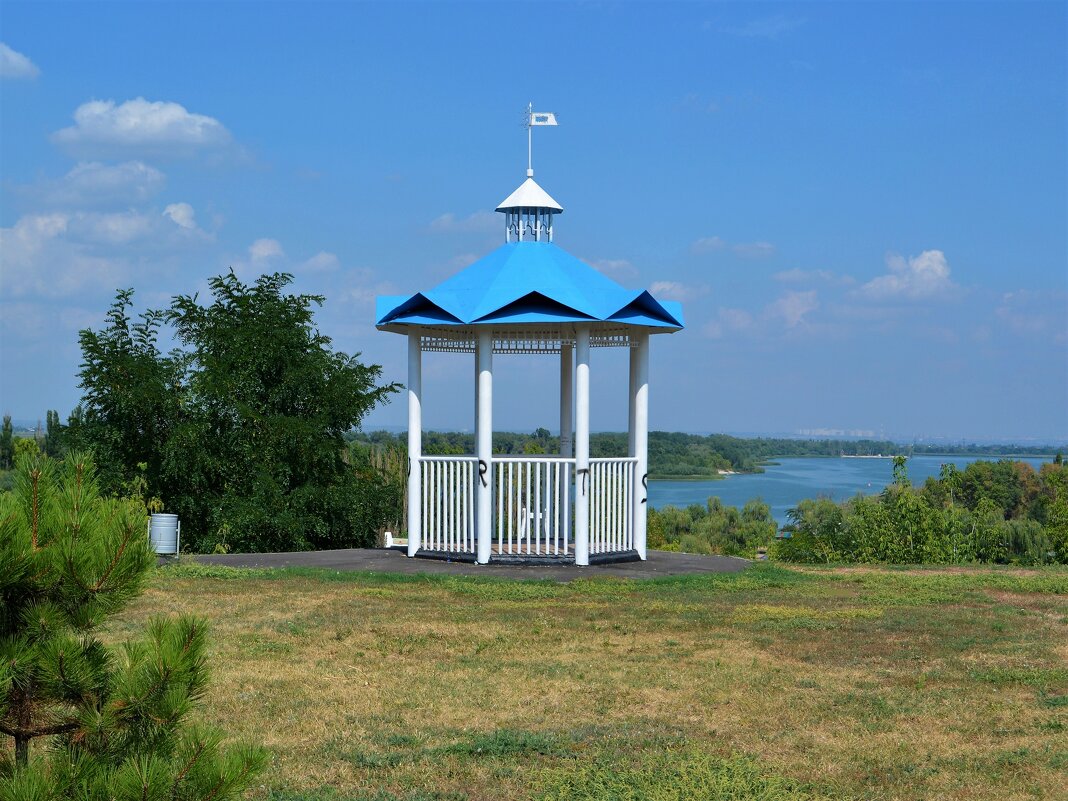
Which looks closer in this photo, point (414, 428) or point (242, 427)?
point (414, 428)

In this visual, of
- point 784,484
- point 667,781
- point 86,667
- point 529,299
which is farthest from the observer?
point 784,484

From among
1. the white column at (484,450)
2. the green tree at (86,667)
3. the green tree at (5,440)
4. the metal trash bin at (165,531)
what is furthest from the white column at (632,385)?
the green tree at (5,440)

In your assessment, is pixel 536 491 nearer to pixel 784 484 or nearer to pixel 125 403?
pixel 125 403

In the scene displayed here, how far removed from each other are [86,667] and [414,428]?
9954 millimetres

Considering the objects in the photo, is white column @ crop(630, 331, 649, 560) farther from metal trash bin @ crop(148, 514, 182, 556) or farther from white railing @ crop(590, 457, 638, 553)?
metal trash bin @ crop(148, 514, 182, 556)

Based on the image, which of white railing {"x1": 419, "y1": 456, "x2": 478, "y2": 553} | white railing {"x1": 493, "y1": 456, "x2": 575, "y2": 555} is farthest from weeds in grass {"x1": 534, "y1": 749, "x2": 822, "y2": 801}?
white railing {"x1": 419, "y1": 456, "x2": 478, "y2": 553}

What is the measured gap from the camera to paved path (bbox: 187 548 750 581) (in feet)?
41.1

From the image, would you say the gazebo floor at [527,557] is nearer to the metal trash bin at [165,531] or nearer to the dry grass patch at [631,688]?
the dry grass patch at [631,688]

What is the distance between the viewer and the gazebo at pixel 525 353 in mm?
12875

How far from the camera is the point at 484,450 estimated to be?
13.1m

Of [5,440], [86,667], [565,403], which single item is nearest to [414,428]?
[565,403]

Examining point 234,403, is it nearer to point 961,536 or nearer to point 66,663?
point 961,536

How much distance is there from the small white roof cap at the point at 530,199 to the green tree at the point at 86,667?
10.6 m

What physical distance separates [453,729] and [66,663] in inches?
120
